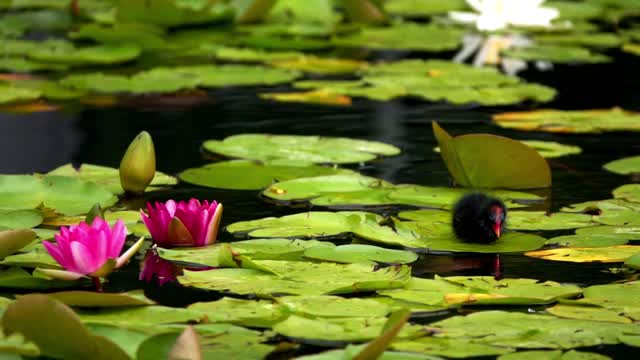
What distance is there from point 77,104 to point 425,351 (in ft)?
8.50

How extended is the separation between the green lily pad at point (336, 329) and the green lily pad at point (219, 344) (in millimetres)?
46

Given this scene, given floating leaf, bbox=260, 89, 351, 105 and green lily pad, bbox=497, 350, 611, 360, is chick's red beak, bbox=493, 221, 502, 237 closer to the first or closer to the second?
green lily pad, bbox=497, 350, 611, 360

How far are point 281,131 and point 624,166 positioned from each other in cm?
98

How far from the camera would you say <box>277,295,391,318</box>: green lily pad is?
85.6 inches

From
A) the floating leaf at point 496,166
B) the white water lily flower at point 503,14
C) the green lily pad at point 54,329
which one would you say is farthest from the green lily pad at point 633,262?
the white water lily flower at point 503,14

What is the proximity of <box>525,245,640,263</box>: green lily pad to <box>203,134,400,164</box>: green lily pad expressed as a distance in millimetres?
946

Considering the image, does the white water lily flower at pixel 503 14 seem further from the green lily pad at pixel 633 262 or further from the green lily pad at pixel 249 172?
the green lily pad at pixel 633 262

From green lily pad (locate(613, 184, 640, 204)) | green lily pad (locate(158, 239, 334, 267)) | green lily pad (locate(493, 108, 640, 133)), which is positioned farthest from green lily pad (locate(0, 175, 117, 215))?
green lily pad (locate(493, 108, 640, 133))

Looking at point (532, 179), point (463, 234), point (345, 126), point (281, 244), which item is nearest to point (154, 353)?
point (281, 244)

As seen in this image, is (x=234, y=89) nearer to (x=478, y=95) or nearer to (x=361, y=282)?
(x=478, y=95)

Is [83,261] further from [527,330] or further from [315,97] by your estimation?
[315,97]

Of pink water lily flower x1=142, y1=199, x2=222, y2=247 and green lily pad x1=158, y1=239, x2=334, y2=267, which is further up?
pink water lily flower x1=142, y1=199, x2=222, y2=247

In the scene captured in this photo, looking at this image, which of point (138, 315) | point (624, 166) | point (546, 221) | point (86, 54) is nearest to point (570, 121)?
point (624, 166)

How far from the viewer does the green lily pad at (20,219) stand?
277cm
